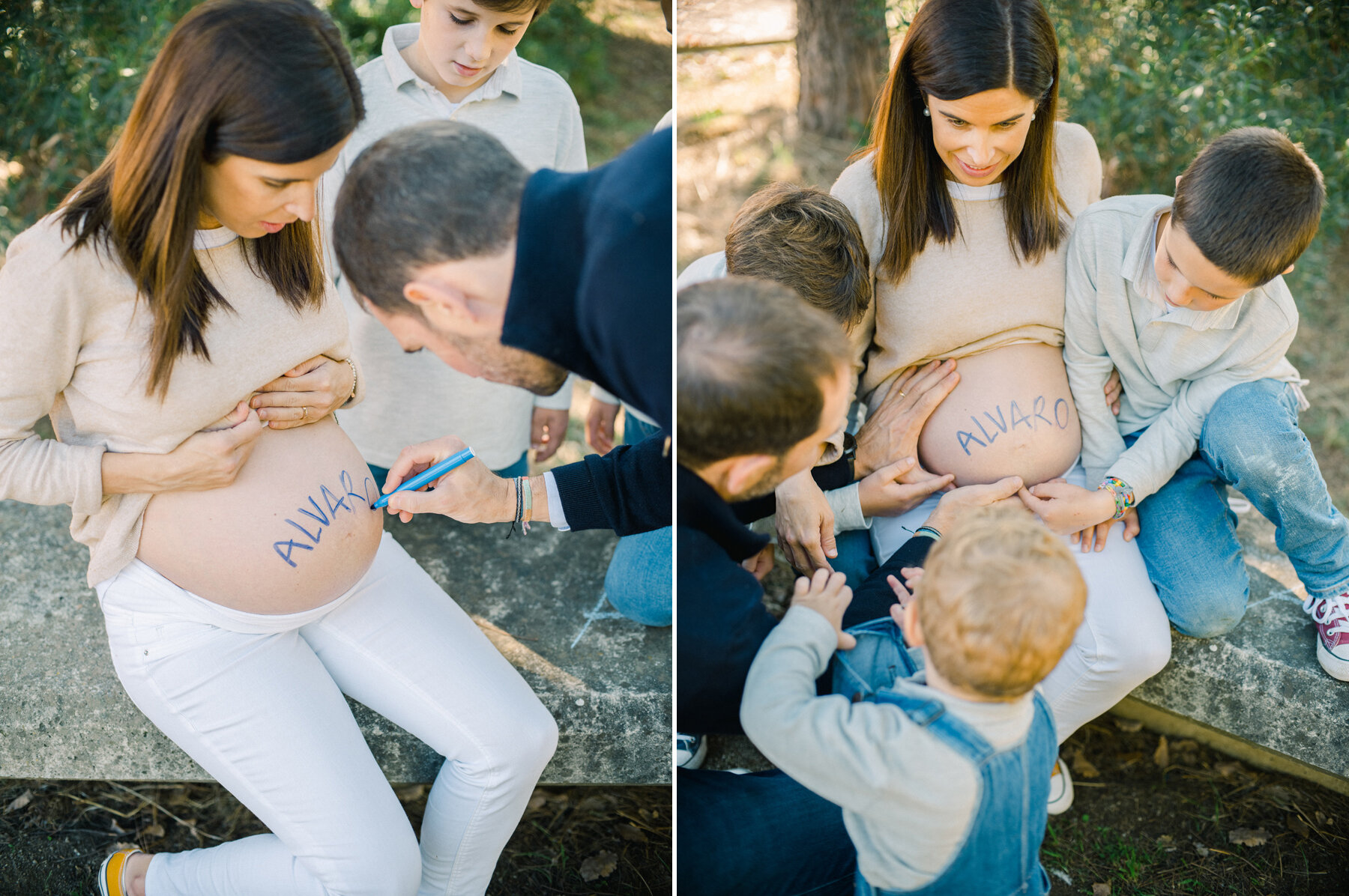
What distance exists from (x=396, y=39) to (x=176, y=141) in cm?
98

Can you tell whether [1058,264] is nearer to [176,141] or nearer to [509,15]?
[509,15]

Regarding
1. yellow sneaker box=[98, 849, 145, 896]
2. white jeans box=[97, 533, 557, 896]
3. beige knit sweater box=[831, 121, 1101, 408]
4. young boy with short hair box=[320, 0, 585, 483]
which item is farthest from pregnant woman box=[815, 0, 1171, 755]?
yellow sneaker box=[98, 849, 145, 896]

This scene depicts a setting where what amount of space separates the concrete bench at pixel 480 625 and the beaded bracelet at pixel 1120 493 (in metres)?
1.06

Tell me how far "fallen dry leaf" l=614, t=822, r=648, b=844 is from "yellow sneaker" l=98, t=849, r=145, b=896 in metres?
1.05

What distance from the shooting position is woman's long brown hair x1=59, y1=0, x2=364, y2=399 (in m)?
1.48

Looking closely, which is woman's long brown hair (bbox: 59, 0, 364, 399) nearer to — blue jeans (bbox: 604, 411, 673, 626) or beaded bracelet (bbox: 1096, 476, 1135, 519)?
blue jeans (bbox: 604, 411, 673, 626)

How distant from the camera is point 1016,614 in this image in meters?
1.32

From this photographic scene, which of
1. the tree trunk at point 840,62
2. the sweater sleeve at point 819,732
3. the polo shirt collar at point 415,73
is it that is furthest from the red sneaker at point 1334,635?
the tree trunk at point 840,62

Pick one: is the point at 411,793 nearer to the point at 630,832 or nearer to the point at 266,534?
the point at 630,832

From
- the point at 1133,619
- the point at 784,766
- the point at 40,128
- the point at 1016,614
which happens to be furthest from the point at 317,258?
the point at 40,128

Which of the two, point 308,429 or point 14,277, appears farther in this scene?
point 308,429

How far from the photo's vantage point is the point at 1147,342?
2227mm

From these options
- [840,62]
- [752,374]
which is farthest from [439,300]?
[840,62]

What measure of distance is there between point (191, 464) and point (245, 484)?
0.11 metres
